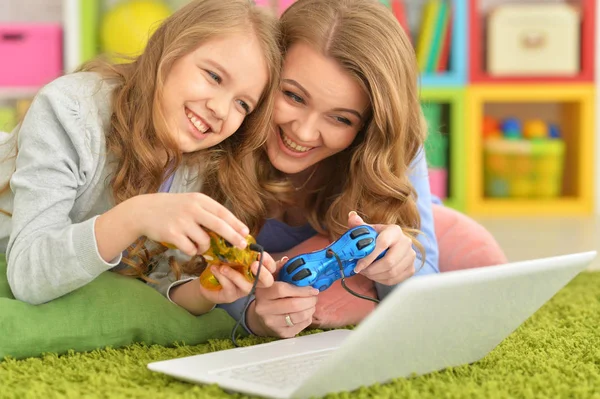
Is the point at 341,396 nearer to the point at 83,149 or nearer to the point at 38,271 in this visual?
the point at 38,271

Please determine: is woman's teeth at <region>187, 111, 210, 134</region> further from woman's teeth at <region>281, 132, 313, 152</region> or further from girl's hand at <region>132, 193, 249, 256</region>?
girl's hand at <region>132, 193, 249, 256</region>

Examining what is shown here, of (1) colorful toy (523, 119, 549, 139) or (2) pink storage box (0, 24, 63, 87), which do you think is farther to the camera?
(1) colorful toy (523, 119, 549, 139)

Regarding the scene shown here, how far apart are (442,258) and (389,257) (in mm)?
533

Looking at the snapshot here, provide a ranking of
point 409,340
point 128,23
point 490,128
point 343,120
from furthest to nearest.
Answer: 1. point 490,128
2. point 128,23
3. point 343,120
4. point 409,340

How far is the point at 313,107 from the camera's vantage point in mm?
1334

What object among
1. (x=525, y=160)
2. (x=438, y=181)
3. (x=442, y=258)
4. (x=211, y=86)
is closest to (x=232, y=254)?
(x=211, y=86)

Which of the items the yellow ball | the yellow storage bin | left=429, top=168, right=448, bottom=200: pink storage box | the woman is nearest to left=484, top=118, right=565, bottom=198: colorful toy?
the yellow storage bin

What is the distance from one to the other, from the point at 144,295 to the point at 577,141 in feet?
8.63

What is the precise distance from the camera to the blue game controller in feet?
3.54

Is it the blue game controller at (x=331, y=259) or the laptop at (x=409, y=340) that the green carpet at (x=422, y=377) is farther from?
the blue game controller at (x=331, y=259)

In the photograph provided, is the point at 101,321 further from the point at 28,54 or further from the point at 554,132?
the point at 554,132

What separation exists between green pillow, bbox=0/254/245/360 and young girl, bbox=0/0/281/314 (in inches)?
1.3

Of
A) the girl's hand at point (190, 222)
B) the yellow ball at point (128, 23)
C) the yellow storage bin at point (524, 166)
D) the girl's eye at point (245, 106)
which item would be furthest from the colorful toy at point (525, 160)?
the girl's hand at point (190, 222)

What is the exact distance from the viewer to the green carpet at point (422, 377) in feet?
2.91
